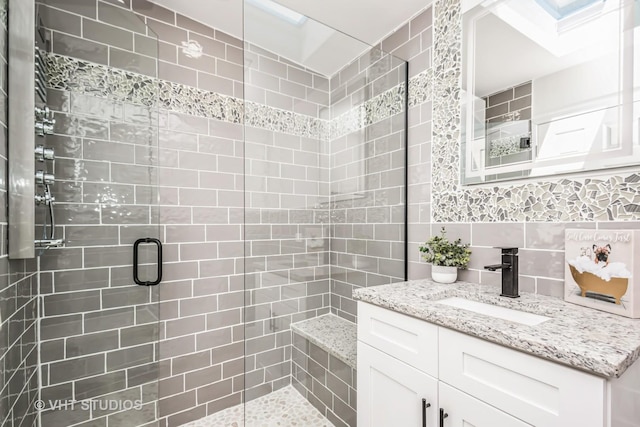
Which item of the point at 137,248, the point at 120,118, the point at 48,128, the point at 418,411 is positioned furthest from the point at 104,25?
the point at 418,411

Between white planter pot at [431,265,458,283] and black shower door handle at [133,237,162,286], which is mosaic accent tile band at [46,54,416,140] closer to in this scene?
black shower door handle at [133,237,162,286]

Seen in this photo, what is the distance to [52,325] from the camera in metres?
1.54

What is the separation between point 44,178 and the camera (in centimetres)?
142

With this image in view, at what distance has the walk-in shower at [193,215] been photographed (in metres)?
1.50

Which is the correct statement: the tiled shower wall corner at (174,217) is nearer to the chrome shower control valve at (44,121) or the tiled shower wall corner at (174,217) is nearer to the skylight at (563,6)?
the chrome shower control valve at (44,121)

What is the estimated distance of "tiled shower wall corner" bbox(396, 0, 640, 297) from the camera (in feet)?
3.75

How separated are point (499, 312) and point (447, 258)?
0.37 m

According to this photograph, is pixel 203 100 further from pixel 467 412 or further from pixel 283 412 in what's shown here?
pixel 467 412

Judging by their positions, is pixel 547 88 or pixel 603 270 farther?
pixel 547 88

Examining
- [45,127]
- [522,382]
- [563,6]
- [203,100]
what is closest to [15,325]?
[45,127]

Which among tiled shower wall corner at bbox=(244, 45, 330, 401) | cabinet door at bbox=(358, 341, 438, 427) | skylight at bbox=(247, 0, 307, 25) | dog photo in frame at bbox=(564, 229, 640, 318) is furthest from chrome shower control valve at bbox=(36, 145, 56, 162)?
dog photo in frame at bbox=(564, 229, 640, 318)

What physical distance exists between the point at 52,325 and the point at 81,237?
0.49 m

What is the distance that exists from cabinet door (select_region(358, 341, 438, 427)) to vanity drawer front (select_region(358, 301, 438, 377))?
0.11ft

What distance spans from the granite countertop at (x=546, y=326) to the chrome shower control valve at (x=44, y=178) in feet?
5.36
